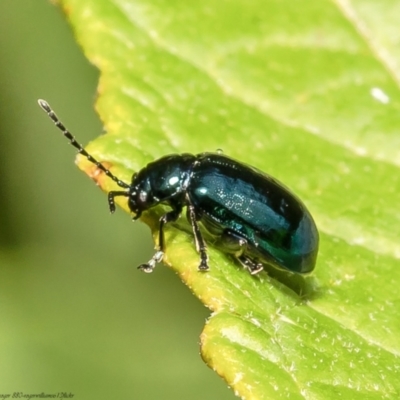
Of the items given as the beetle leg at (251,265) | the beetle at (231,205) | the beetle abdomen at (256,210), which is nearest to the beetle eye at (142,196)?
the beetle at (231,205)

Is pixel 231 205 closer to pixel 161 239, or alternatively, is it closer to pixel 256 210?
pixel 256 210

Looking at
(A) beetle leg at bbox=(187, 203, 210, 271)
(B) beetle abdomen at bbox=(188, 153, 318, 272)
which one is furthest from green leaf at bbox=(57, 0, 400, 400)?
(B) beetle abdomen at bbox=(188, 153, 318, 272)

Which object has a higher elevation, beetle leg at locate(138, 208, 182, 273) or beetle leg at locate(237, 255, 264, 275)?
beetle leg at locate(138, 208, 182, 273)

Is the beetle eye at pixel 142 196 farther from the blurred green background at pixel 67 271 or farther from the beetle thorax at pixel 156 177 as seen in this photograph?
the blurred green background at pixel 67 271

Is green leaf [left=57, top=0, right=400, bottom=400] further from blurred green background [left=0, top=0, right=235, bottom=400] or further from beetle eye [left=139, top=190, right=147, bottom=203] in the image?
blurred green background [left=0, top=0, right=235, bottom=400]

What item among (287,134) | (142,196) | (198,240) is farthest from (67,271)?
(198,240)


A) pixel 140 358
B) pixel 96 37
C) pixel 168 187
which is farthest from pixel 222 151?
pixel 140 358
